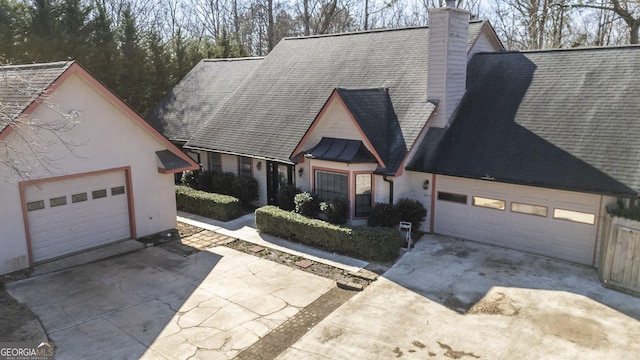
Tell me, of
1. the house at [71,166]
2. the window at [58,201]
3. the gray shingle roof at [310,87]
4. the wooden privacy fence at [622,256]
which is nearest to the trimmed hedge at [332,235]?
the gray shingle roof at [310,87]

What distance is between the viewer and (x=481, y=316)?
9891mm

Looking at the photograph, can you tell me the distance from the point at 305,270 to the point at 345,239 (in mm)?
1614

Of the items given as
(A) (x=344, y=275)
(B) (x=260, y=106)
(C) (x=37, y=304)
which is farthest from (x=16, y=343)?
(B) (x=260, y=106)

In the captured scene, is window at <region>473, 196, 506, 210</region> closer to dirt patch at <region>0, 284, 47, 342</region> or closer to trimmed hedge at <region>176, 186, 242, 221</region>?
trimmed hedge at <region>176, 186, 242, 221</region>

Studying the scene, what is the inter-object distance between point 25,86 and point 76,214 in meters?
3.76

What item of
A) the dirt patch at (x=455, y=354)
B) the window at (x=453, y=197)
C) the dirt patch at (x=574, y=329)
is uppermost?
the window at (x=453, y=197)

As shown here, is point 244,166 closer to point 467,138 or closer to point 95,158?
point 95,158

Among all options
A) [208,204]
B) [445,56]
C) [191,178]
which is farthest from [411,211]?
[191,178]

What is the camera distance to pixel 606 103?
13.4 metres

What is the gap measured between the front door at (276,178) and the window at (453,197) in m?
5.31

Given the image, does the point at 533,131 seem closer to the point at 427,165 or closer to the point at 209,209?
the point at 427,165

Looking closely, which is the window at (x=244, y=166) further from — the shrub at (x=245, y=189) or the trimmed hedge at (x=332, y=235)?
the trimmed hedge at (x=332, y=235)

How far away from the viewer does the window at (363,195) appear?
14.8 metres

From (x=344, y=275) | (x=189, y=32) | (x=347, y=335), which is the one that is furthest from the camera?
(x=189, y=32)
